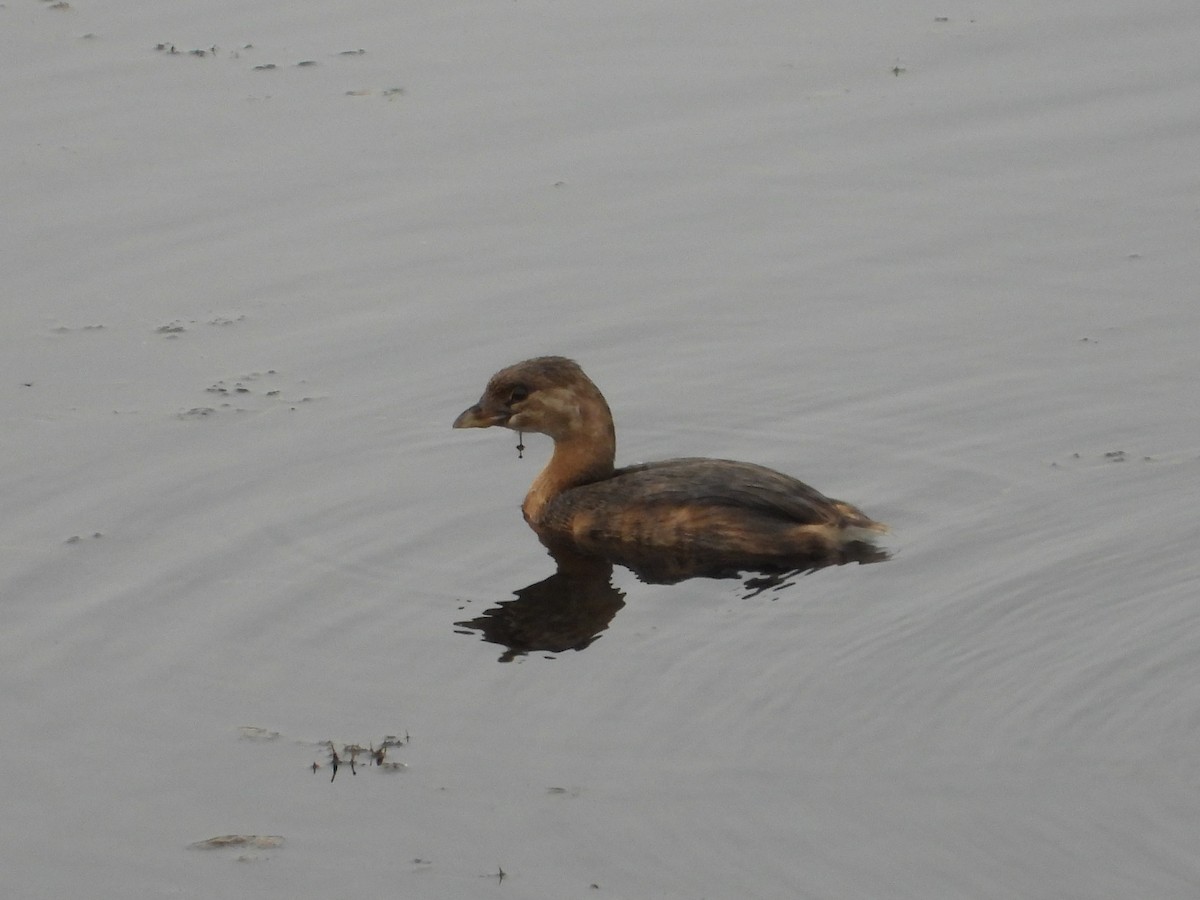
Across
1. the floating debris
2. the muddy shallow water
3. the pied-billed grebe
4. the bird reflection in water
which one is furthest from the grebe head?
the floating debris

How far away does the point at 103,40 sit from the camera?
1822 centimetres

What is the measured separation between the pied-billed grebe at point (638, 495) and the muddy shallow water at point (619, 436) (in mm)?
289

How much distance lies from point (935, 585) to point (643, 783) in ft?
7.86

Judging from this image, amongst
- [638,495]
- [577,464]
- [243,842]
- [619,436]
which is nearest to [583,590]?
[638,495]

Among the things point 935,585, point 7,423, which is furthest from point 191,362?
point 935,585

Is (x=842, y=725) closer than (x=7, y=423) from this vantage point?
Yes

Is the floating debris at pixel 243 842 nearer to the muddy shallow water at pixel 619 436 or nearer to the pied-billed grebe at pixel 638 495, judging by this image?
the muddy shallow water at pixel 619 436

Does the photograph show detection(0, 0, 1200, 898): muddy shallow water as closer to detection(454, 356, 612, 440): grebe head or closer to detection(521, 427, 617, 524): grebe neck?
detection(521, 427, 617, 524): grebe neck

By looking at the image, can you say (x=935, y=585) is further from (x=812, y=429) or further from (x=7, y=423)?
(x=7, y=423)

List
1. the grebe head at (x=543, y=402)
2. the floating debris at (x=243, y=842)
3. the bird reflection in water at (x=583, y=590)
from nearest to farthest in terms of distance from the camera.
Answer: the floating debris at (x=243, y=842) → the bird reflection in water at (x=583, y=590) → the grebe head at (x=543, y=402)

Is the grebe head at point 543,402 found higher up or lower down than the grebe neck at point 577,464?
higher up

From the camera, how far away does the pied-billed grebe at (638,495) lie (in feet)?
34.9

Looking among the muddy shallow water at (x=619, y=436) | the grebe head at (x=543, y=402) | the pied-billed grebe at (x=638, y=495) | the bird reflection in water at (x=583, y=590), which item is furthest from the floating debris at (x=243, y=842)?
the grebe head at (x=543, y=402)

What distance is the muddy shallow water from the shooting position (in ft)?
26.4
